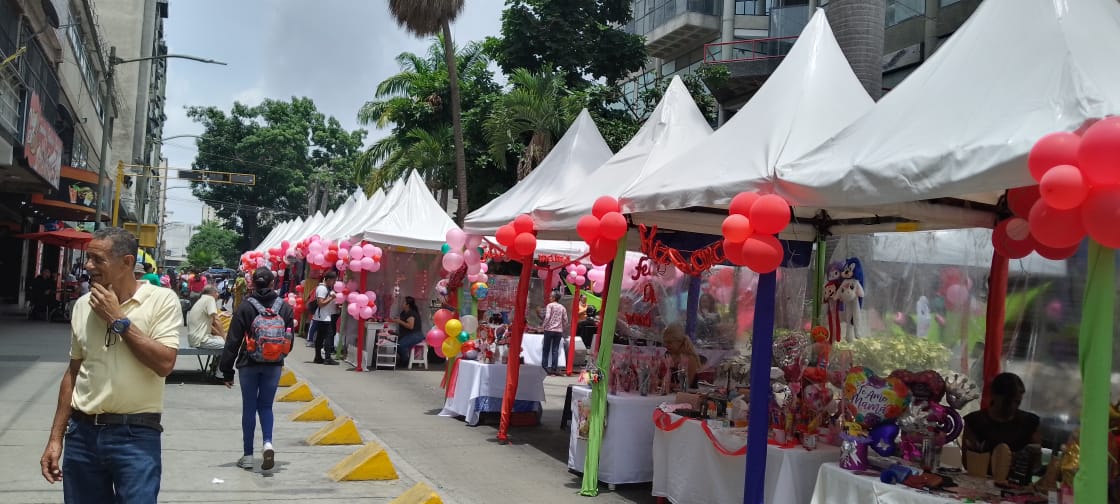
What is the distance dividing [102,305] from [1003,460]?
16.9ft

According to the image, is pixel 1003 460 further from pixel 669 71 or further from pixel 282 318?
pixel 669 71

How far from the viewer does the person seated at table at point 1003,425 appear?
5.35 m

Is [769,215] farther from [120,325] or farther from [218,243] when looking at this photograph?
[218,243]

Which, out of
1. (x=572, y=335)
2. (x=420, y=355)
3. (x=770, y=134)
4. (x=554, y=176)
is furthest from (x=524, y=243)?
(x=420, y=355)

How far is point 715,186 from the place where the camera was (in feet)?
20.7

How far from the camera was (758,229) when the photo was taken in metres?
5.61

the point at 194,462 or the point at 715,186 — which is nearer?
the point at 715,186

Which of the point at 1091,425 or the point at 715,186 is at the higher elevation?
the point at 715,186

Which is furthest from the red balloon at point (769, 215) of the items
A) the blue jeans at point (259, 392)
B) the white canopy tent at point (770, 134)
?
the blue jeans at point (259, 392)

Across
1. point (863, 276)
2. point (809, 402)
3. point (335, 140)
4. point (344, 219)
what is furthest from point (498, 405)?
point (335, 140)

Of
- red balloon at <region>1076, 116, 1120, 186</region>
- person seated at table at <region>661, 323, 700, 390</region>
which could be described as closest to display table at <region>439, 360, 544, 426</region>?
person seated at table at <region>661, 323, 700, 390</region>

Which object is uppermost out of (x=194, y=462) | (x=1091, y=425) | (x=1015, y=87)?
(x=1015, y=87)

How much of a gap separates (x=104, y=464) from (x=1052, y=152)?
4481mm

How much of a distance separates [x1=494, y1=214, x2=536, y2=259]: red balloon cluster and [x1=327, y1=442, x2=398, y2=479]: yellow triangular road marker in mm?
2902
